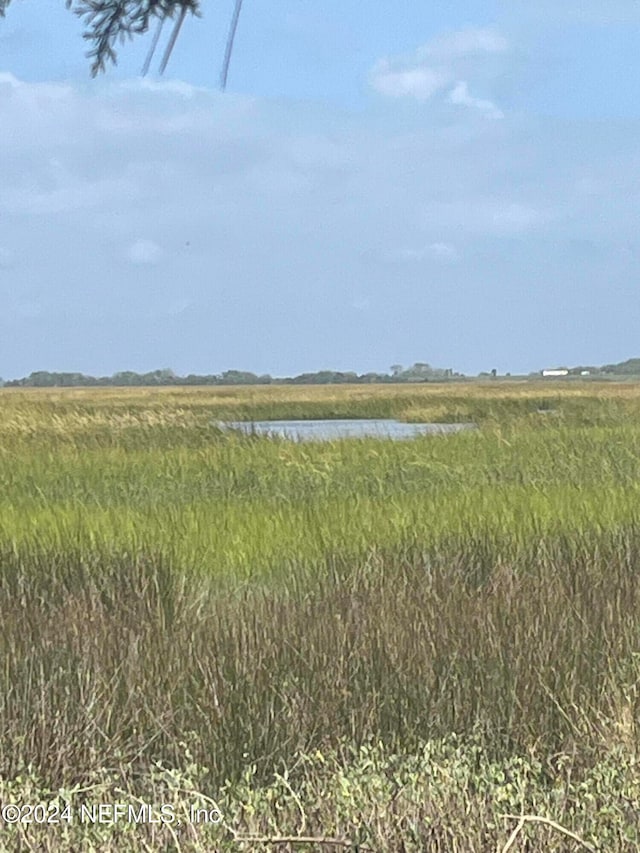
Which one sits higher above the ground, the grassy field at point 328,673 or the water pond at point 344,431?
the water pond at point 344,431

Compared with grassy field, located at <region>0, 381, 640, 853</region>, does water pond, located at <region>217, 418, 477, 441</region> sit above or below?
above

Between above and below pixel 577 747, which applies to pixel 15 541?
above

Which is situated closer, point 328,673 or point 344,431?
point 328,673

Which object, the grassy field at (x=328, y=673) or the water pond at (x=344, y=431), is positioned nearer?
the grassy field at (x=328, y=673)

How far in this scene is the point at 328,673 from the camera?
4465mm

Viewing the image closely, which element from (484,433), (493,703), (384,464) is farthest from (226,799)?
(484,433)

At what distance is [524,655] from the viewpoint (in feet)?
Result: 15.5

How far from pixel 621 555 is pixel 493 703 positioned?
8.67 ft

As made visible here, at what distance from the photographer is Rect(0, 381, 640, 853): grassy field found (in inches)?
131

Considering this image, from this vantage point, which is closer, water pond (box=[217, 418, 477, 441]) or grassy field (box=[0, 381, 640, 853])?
grassy field (box=[0, 381, 640, 853])

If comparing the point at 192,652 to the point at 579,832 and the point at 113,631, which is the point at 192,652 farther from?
the point at 579,832

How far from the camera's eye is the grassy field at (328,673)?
3.34 meters

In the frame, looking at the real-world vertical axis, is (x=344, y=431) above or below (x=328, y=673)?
above

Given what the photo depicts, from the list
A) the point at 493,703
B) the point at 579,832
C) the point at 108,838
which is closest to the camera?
the point at 108,838
